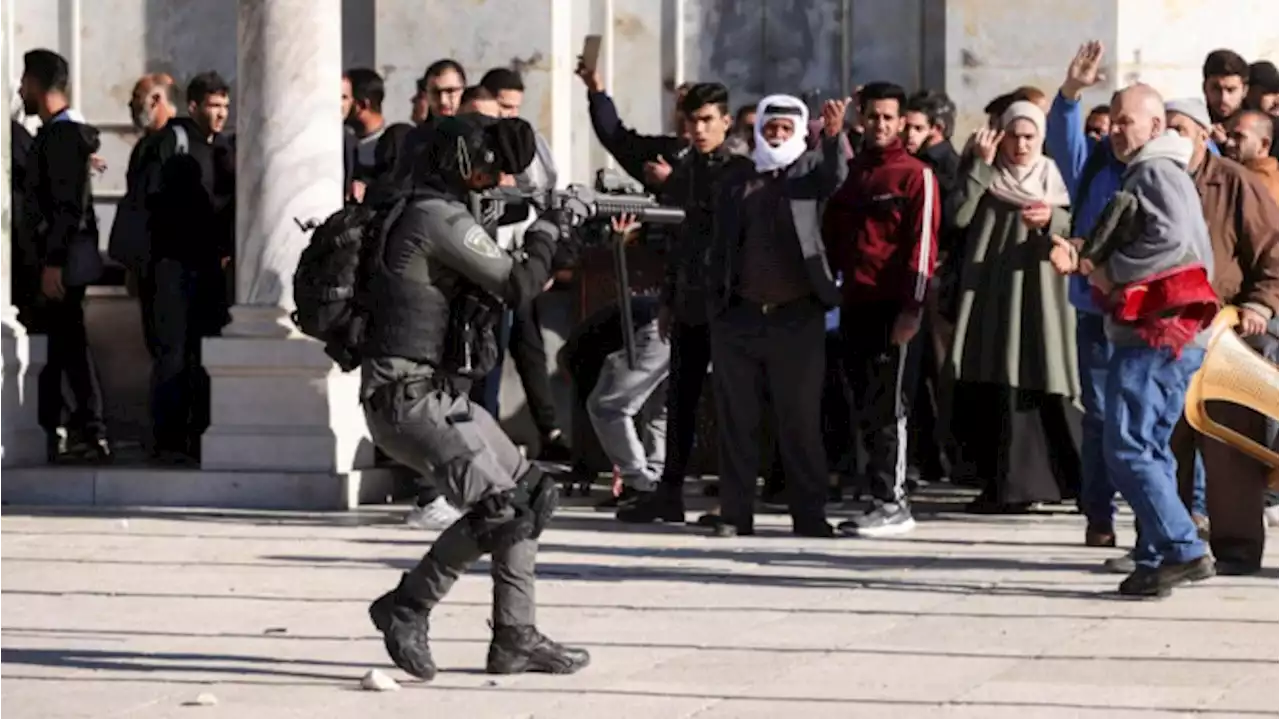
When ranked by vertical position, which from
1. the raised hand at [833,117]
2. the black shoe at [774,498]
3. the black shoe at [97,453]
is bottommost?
the black shoe at [774,498]

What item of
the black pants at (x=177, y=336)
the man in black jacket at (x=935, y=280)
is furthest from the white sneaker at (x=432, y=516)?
the man in black jacket at (x=935, y=280)

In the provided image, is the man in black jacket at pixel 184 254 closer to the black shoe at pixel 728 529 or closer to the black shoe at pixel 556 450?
the black shoe at pixel 556 450

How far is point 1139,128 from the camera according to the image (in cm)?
1159

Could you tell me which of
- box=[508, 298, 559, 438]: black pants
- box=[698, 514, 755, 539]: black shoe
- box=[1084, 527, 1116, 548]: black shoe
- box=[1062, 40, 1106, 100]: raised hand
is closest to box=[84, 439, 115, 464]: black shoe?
box=[508, 298, 559, 438]: black pants

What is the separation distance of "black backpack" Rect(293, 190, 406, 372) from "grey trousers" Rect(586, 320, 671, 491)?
5076 millimetres

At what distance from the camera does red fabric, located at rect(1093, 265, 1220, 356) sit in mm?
11281

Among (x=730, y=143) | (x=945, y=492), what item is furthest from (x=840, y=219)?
(x=945, y=492)

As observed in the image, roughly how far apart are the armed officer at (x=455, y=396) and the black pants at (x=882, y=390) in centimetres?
432

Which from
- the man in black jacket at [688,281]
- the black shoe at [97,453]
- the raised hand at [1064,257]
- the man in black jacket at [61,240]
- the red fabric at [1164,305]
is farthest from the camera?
the black shoe at [97,453]

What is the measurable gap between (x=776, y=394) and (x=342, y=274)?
4298mm

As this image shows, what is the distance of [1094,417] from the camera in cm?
1253

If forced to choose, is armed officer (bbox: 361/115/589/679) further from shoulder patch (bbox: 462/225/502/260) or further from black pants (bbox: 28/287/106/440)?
black pants (bbox: 28/287/106/440)

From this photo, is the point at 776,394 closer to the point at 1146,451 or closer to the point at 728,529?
the point at 728,529

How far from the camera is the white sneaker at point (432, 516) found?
1393 centimetres
